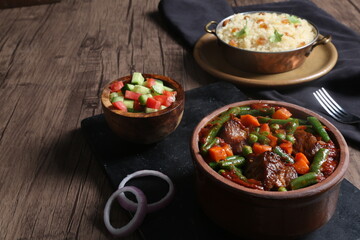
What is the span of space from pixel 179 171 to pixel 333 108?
918mm

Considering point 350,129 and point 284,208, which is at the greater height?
point 284,208

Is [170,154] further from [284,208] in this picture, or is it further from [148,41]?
[148,41]

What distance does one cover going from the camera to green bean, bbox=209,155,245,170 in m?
1.38

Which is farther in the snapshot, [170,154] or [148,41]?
[148,41]

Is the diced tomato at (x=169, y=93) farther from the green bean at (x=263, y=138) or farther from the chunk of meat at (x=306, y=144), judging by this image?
the chunk of meat at (x=306, y=144)

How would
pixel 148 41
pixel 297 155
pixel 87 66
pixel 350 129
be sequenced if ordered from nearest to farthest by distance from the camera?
pixel 297 155, pixel 350 129, pixel 87 66, pixel 148 41

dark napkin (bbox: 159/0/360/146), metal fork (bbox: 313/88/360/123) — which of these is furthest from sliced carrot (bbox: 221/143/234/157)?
metal fork (bbox: 313/88/360/123)

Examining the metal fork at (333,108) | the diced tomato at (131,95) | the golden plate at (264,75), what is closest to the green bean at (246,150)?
the diced tomato at (131,95)

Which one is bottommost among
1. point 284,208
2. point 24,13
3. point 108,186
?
point 24,13

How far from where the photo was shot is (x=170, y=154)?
1857mm

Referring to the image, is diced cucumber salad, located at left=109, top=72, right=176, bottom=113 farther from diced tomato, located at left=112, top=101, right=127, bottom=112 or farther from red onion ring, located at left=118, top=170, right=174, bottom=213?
red onion ring, located at left=118, top=170, right=174, bottom=213

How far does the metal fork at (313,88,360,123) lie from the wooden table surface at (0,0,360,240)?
0.65 ft

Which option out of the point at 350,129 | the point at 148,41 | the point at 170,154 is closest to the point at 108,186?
the point at 170,154

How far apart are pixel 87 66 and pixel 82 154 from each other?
900 mm
